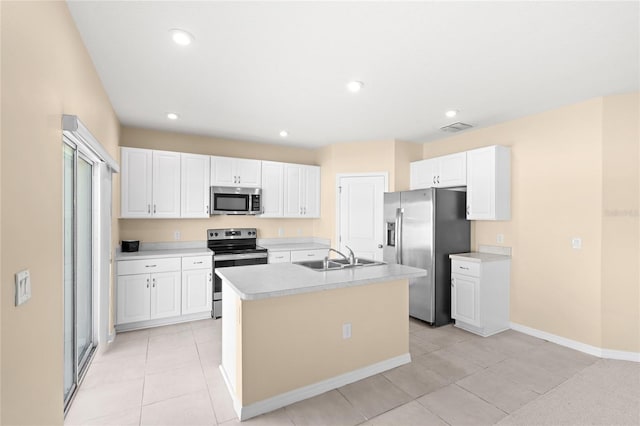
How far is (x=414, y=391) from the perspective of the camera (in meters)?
2.50

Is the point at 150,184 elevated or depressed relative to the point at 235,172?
depressed

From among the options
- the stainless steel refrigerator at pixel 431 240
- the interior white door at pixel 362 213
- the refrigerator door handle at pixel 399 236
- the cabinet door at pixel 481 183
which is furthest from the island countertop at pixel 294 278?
the interior white door at pixel 362 213

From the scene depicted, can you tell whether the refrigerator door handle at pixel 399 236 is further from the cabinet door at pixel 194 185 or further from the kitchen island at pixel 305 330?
the cabinet door at pixel 194 185

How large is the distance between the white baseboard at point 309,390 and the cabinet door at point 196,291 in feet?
4.83

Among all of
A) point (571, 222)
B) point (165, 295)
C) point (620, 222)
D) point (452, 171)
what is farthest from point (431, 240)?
point (165, 295)

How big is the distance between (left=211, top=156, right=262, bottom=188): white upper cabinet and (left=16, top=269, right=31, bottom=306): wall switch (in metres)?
3.32

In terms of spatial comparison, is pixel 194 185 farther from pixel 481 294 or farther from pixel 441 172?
pixel 481 294

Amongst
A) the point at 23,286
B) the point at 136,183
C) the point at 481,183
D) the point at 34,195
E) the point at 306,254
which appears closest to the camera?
the point at 23,286

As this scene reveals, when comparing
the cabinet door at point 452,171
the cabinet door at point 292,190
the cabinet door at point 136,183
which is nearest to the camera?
the cabinet door at point 136,183

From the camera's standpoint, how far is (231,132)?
455 cm

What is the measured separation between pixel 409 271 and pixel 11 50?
9.28 feet

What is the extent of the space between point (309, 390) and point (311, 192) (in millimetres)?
3424

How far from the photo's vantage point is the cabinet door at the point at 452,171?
4.18 meters

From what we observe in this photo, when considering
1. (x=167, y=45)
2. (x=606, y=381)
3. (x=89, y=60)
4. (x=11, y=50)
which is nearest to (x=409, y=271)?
(x=606, y=381)
